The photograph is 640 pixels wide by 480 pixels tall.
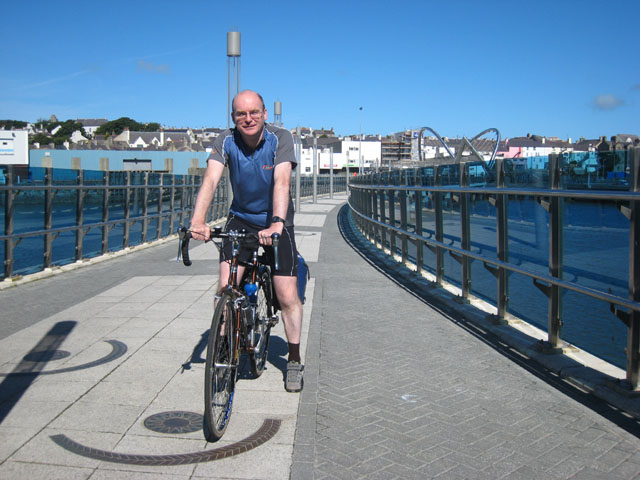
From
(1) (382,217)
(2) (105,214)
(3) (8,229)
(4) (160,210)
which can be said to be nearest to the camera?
(3) (8,229)

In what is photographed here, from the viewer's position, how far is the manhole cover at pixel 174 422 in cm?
381

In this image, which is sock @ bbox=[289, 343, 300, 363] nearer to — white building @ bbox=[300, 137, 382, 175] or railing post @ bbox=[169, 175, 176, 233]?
railing post @ bbox=[169, 175, 176, 233]

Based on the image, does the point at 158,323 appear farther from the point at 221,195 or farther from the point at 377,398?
the point at 221,195

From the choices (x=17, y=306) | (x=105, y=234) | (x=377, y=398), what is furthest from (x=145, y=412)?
(x=105, y=234)

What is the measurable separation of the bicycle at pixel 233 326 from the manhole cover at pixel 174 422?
18 cm

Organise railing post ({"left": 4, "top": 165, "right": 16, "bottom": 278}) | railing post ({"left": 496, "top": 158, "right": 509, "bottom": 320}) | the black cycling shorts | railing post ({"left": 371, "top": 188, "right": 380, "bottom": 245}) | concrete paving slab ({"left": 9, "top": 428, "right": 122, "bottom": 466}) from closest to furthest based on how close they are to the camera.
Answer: concrete paving slab ({"left": 9, "top": 428, "right": 122, "bottom": 466})
the black cycling shorts
railing post ({"left": 496, "top": 158, "right": 509, "bottom": 320})
railing post ({"left": 4, "top": 165, "right": 16, "bottom": 278})
railing post ({"left": 371, "top": 188, "right": 380, "bottom": 245})

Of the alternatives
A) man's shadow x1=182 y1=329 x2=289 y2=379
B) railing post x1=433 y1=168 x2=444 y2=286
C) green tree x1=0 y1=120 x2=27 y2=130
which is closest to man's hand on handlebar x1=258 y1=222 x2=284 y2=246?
man's shadow x1=182 y1=329 x2=289 y2=379

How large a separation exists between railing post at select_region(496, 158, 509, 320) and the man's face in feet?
9.30

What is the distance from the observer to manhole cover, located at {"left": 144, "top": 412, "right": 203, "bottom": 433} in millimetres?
3811

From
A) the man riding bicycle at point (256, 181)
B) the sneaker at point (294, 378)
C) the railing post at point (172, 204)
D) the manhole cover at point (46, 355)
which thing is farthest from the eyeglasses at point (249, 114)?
the railing post at point (172, 204)

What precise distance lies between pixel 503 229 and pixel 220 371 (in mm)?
3518

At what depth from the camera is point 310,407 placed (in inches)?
165

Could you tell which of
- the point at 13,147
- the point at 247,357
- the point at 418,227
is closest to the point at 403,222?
the point at 418,227

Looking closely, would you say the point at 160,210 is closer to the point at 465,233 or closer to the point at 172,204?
the point at 172,204
